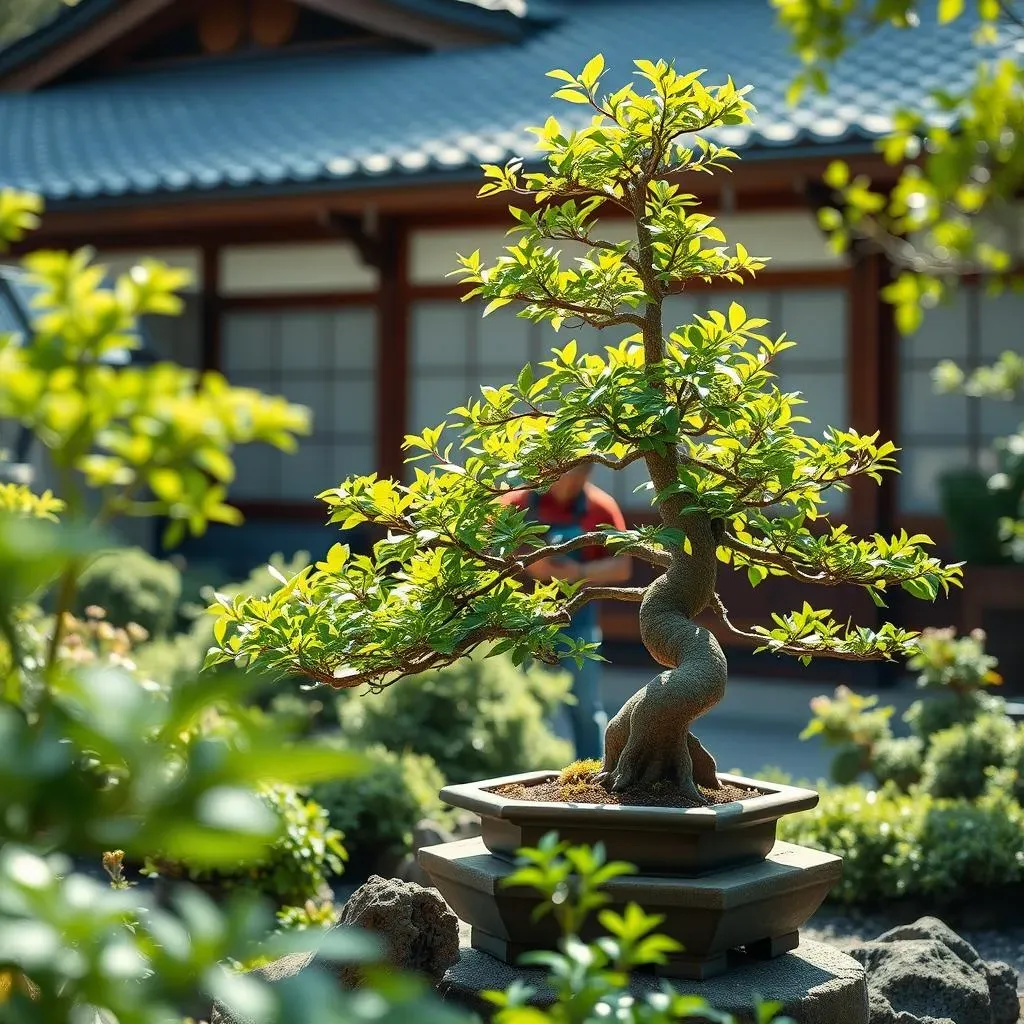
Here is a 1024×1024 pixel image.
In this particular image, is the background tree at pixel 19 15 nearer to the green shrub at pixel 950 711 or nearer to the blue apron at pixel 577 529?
the blue apron at pixel 577 529

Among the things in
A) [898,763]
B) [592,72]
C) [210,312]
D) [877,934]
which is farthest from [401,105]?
[592,72]

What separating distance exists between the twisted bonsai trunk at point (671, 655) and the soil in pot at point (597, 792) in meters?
0.02

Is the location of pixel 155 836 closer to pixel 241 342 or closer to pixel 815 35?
pixel 815 35

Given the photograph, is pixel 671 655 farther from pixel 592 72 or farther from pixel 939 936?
pixel 939 936

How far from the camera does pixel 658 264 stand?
10.4ft

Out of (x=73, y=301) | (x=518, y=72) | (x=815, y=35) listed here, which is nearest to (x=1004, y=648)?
(x=518, y=72)

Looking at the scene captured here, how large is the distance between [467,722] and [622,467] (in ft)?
11.4

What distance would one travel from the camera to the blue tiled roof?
9.32 metres

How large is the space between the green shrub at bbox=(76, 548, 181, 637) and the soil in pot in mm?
5874

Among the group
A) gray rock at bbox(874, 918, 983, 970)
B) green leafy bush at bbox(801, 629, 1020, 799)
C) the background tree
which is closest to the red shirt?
green leafy bush at bbox(801, 629, 1020, 799)

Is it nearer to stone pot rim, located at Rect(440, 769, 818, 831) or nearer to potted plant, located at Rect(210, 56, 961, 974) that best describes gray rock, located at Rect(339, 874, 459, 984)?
potted plant, located at Rect(210, 56, 961, 974)

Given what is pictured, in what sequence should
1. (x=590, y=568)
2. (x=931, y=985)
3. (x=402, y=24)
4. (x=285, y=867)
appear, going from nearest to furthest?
→ (x=931, y=985)
(x=285, y=867)
(x=590, y=568)
(x=402, y=24)

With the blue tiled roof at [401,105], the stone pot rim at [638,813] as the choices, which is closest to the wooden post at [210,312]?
the blue tiled roof at [401,105]

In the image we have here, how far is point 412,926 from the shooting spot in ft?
9.89
